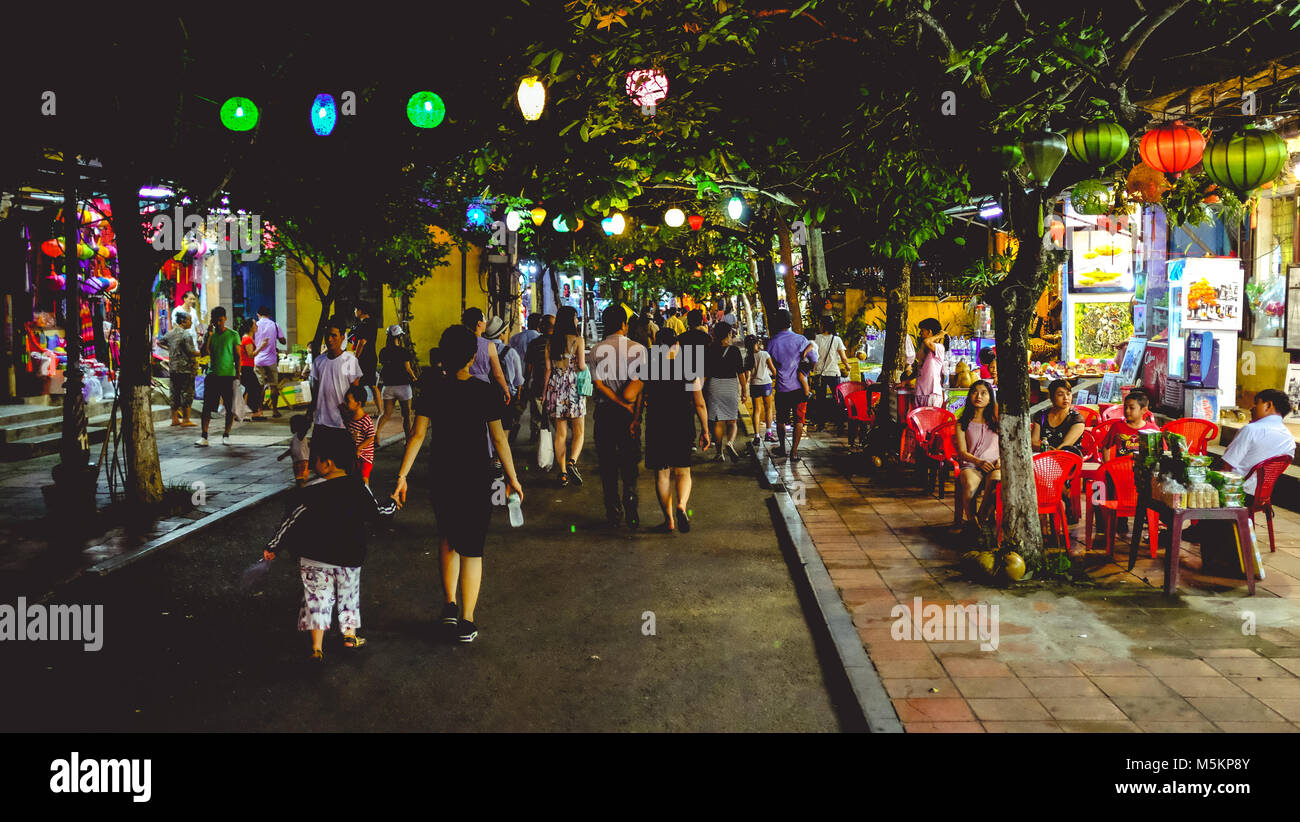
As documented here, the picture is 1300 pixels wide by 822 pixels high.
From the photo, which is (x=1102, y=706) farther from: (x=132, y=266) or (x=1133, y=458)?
(x=132, y=266)

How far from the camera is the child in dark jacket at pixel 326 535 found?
5707 mm

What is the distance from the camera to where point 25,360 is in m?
15.9

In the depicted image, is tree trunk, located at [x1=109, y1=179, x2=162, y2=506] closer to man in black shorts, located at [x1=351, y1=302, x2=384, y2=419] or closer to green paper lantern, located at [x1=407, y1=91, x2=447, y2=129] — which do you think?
green paper lantern, located at [x1=407, y1=91, x2=447, y2=129]

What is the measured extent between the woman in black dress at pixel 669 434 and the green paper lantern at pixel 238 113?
181 inches

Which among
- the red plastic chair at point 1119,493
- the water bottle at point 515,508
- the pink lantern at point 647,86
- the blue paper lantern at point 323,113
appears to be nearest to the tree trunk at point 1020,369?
the red plastic chair at point 1119,493

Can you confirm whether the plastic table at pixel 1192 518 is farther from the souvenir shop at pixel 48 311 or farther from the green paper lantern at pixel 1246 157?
the souvenir shop at pixel 48 311

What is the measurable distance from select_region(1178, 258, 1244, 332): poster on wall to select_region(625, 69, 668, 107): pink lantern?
755 centimetres

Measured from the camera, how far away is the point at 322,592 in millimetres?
5805

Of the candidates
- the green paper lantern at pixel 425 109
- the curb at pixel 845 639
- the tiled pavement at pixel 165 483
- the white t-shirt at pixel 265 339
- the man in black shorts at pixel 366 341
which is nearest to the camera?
the curb at pixel 845 639

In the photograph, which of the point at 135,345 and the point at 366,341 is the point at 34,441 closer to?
the point at 366,341

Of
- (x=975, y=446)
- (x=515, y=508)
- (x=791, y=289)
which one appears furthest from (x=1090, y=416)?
(x=791, y=289)

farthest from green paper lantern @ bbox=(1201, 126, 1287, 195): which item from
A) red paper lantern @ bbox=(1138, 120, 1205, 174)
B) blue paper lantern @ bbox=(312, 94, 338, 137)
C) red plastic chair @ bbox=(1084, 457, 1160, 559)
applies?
blue paper lantern @ bbox=(312, 94, 338, 137)
